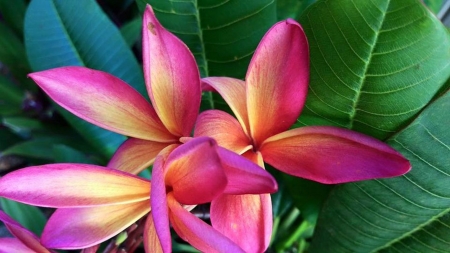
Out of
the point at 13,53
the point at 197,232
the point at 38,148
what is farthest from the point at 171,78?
the point at 13,53

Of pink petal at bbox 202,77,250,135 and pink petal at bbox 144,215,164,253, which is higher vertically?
pink petal at bbox 202,77,250,135

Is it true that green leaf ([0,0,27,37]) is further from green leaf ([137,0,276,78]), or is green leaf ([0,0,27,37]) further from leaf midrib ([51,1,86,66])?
green leaf ([137,0,276,78])

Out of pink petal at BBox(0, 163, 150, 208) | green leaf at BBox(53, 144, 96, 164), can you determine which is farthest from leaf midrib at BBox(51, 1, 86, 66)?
pink petal at BBox(0, 163, 150, 208)

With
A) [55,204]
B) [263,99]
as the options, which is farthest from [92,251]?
[263,99]

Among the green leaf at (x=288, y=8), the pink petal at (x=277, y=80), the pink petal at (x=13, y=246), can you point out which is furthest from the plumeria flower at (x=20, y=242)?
the green leaf at (x=288, y=8)

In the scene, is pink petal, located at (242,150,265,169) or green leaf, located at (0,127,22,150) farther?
green leaf, located at (0,127,22,150)

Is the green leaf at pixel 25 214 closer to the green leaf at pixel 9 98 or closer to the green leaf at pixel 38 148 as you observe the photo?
the green leaf at pixel 38 148

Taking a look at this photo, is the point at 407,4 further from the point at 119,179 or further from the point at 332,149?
the point at 119,179
